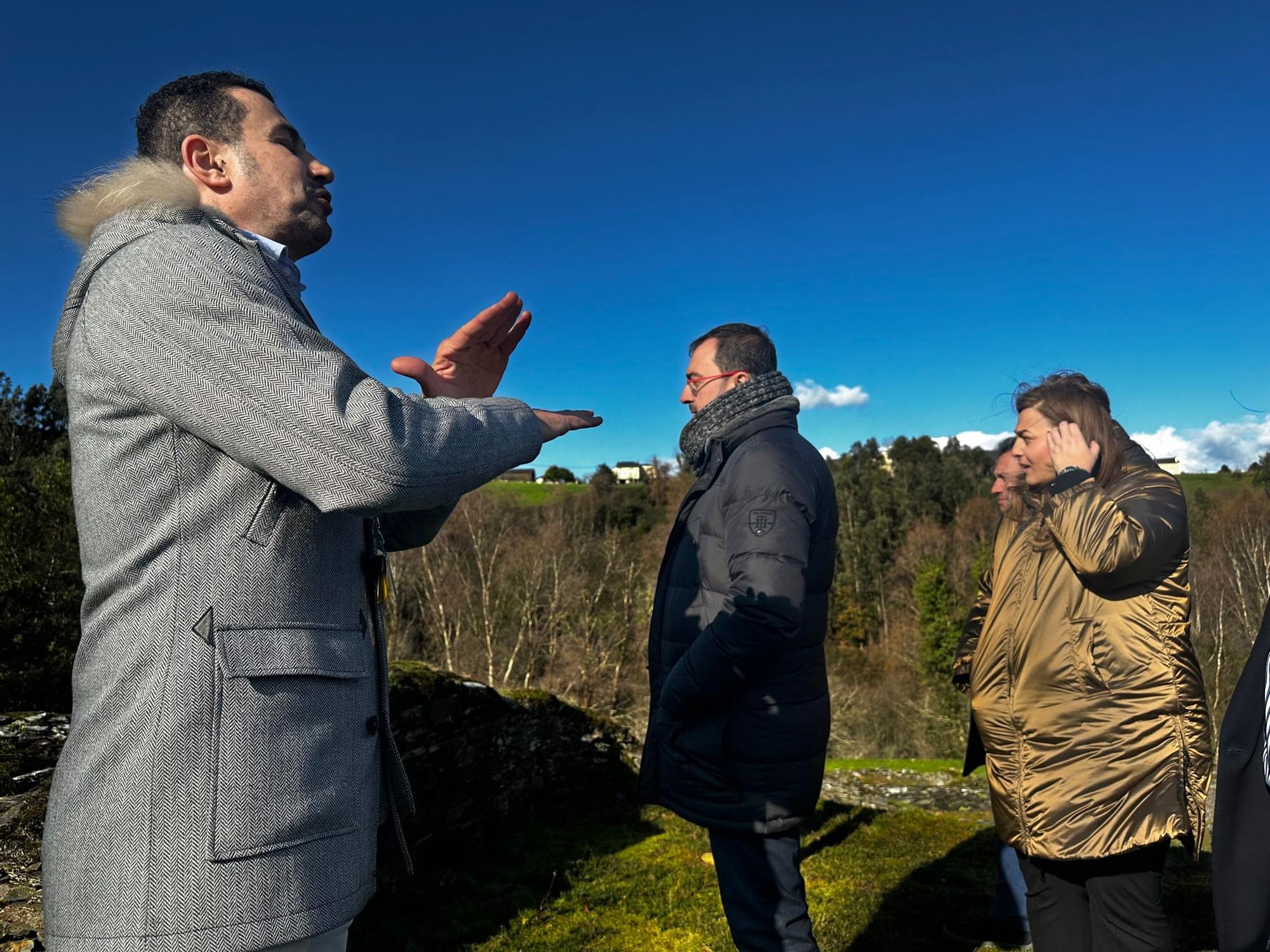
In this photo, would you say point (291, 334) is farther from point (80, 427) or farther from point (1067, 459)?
point (1067, 459)

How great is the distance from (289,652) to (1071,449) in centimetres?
290

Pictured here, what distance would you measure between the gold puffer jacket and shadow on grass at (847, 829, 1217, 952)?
1492 mm

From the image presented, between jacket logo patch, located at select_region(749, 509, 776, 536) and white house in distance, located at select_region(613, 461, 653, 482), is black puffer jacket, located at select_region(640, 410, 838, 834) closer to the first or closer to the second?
jacket logo patch, located at select_region(749, 509, 776, 536)

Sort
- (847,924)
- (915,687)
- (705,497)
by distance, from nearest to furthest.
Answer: (705,497) → (847,924) → (915,687)

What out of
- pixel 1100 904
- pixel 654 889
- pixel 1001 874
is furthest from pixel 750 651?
pixel 654 889

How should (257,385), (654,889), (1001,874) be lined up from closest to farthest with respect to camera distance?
(257,385) < (1001,874) < (654,889)

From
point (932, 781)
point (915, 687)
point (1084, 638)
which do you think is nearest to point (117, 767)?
point (1084, 638)

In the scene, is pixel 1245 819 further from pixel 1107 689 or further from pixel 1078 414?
pixel 1078 414

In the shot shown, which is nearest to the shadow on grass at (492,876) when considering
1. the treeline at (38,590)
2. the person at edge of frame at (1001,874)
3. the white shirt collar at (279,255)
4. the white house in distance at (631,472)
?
the person at edge of frame at (1001,874)

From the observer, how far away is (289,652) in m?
1.30

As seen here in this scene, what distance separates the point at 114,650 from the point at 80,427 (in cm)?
37

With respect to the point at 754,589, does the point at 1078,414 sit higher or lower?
higher

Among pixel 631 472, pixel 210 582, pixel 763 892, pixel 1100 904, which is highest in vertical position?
pixel 631 472

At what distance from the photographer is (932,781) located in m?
6.94
